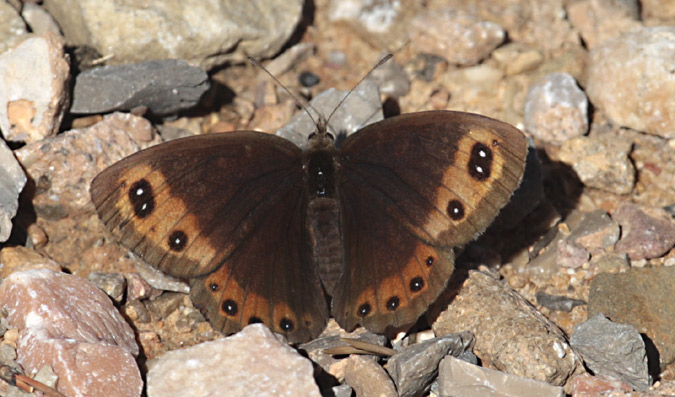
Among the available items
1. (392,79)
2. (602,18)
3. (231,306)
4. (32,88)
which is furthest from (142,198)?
(602,18)

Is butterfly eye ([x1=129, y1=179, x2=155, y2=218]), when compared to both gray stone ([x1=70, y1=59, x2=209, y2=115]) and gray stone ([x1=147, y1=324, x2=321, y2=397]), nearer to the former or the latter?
gray stone ([x1=147, y1=324, x2=321, y2=397])

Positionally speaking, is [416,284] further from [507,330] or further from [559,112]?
[559,112]

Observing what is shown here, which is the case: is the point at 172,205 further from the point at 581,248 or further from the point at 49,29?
the point at 581,248

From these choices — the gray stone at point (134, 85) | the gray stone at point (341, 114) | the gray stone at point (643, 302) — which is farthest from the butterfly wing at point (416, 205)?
the gray stone at point (134, 85)

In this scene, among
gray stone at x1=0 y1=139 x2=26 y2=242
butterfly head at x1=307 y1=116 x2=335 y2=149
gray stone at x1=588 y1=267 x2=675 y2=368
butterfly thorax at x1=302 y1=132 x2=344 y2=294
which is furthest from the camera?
gray stone at x1=0 y1=139 x2=26 y2=242

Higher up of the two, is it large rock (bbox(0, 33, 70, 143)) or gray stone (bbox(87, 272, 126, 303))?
large rock (bbox(0, 33, 70, 143))

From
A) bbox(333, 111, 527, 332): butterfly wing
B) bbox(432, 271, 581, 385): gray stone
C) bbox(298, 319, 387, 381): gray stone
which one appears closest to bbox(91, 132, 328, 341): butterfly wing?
bbox(298, 319, 387, 381): gray stone

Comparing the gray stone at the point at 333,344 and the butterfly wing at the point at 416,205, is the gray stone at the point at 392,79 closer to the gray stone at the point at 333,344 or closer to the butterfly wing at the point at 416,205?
the butterfly wing at the point at 416,205
